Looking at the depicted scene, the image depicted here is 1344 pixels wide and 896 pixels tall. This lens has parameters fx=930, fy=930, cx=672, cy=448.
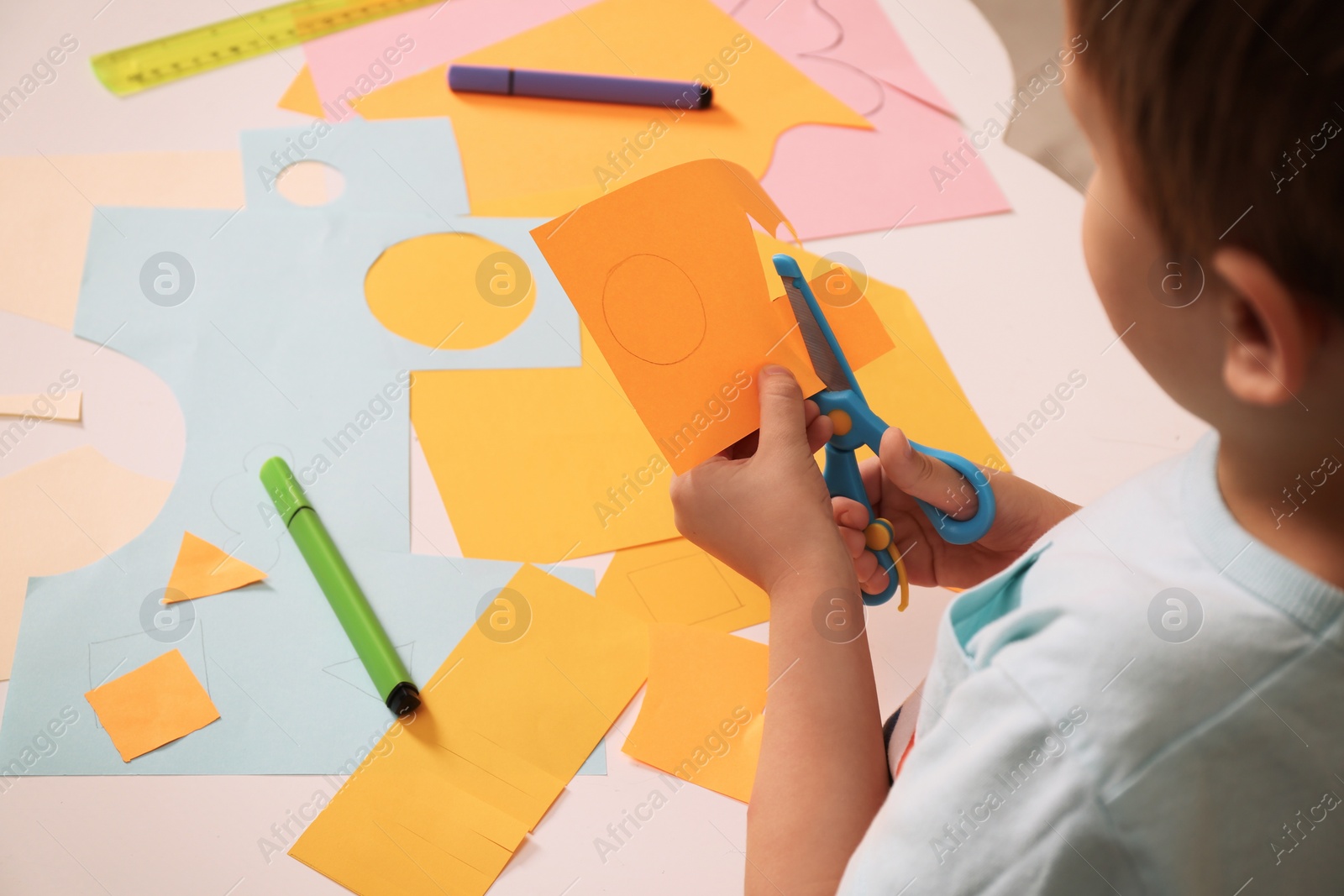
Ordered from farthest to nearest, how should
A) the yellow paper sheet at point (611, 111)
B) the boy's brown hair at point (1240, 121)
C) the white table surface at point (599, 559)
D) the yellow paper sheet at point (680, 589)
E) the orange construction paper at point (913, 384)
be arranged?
the yellow paper sheet at point (611, 111) → the orange construction paper at point (913, 384) → the yellow paper sheet at point (680, 589) → the white table surface at point (599, 559) → the boy's brown hair at point (1240, 121)

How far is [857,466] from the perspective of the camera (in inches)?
24.2

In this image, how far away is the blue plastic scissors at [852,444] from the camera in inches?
22.4

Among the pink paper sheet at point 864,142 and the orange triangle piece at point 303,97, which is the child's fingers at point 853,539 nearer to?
the pink paper sheet at point 864,142

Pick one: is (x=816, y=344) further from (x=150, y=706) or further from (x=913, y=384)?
(x=150, y=706)

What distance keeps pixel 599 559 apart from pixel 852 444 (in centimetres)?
19

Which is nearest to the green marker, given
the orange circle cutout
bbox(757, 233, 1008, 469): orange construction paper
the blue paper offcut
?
the blue paper offcut

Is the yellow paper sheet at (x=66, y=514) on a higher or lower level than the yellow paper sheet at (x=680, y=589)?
higher

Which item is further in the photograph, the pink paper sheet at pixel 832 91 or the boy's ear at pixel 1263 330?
the pink paper sheet at pixel 832 91

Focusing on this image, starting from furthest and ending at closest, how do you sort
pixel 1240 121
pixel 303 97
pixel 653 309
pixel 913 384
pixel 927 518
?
pixel 303 97
pixel 913 384
pixel 927 518
pixel 653 309
pixel 1240 121

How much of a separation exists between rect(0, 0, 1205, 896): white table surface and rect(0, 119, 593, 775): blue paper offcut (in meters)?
0.02

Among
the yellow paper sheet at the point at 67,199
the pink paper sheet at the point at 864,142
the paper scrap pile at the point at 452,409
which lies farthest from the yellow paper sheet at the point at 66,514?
the pink paper sheet at the point at 864,142

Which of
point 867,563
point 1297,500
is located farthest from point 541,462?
point 1297,500

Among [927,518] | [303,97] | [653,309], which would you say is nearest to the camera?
[653,309]

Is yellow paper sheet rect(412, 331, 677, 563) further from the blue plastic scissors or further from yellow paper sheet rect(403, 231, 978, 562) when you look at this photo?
the blue plastic scissors
